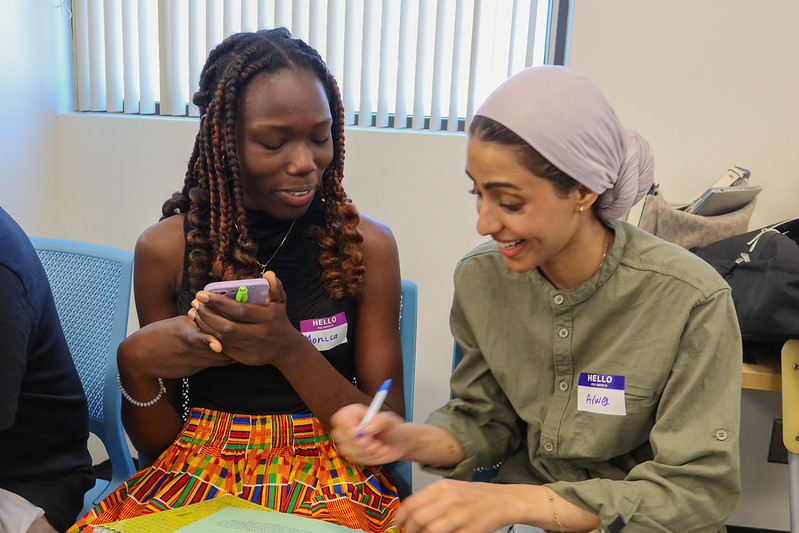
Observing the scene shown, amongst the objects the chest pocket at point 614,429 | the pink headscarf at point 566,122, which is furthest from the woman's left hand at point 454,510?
the pink headscarf at point 566,122

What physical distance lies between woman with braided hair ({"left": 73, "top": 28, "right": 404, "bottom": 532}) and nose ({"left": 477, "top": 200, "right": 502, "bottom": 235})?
0.40m

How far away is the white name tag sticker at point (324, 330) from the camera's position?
1.55m

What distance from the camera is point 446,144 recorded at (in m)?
2.54

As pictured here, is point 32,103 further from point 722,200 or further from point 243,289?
point 722,200

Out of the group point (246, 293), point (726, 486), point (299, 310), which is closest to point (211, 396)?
point (299, 310)

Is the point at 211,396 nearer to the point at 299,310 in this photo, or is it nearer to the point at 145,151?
the point at 299,310

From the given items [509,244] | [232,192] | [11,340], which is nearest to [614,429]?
[509,244]

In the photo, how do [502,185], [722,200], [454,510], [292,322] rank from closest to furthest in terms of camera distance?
[454,510]
[502,185]
[292,322]
[722,200]

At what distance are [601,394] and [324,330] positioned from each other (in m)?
0.58

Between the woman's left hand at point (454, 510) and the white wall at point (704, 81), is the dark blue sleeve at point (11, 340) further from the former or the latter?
the white wall at point (704, 81)

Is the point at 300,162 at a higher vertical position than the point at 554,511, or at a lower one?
higher

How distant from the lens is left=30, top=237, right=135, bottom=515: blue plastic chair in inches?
66.7

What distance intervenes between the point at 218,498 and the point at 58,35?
2.18 meters

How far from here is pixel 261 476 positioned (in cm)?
142
